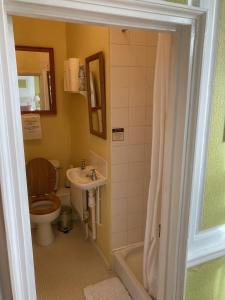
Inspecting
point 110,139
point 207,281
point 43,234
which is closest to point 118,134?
point 110,139

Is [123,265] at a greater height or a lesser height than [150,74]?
lesser

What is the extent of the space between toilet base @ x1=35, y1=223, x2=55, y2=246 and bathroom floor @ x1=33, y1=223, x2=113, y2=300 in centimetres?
5

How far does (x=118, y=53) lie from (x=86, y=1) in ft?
3.77

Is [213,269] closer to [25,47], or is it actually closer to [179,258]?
[179,258]

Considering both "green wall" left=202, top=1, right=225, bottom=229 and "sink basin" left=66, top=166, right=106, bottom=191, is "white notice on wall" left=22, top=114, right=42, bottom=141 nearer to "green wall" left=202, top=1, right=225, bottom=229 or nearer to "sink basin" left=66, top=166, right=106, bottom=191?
"sink basin" left=66, top=166, right=106, bottom=191

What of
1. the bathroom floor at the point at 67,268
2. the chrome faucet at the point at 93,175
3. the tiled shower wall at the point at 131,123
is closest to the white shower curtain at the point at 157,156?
the tiled shower wall at the point at 131,123

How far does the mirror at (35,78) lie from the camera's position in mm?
2658

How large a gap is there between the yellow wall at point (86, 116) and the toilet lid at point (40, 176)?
373mm

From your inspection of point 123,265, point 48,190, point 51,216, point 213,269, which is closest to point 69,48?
point 48,190

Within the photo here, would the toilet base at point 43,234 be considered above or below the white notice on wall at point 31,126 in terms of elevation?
below

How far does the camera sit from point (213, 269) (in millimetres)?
1317

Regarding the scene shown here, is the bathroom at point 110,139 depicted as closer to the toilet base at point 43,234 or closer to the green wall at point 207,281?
the toilet base at point 43,234

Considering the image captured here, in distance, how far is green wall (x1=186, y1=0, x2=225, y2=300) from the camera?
3.36 ft

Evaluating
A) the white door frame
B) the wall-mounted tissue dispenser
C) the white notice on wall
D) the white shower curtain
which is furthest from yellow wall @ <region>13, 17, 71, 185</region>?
the white door frame
